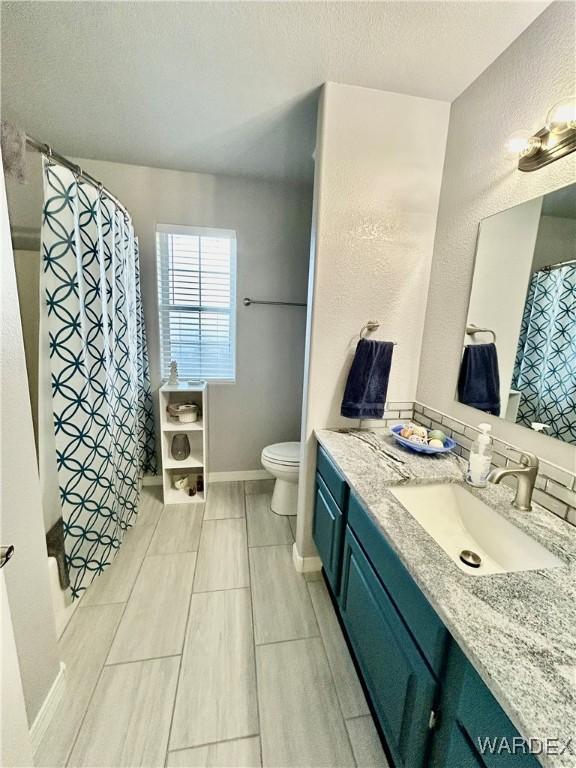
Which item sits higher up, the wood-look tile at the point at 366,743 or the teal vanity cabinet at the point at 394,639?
the teal vanity cabinet at the point at 394,639

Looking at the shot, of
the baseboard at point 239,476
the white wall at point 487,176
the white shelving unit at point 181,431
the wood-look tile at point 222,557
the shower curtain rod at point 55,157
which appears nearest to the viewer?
the white wall at point 487,176

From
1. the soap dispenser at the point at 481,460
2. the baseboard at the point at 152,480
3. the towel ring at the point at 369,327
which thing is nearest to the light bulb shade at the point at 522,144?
the towel ring at the point at 369,327

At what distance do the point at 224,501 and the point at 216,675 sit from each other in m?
1.22

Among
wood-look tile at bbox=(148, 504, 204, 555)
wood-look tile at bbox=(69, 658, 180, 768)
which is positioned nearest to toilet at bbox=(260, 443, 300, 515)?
wood-look tile at bbox=(148, 504, 204, 555)

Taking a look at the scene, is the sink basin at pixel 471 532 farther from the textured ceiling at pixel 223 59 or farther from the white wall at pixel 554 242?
the textured ceiling at pixel 223 59

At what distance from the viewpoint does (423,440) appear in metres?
→ 1.40

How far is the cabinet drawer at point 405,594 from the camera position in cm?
69

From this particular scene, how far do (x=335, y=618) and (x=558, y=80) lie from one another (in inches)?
90.7

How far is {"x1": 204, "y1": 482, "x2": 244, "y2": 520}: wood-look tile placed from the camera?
7.47 ft

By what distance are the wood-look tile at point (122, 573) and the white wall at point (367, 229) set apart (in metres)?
1.15

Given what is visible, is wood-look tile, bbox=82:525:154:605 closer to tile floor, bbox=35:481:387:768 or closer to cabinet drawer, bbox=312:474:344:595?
tile floor, bbox=35:481:387:768

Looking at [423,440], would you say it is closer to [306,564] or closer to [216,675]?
[306,564]

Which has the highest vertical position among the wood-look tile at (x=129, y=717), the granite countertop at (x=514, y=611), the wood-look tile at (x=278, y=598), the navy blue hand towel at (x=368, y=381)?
the navy blue hand towel at (x=368, y=381)

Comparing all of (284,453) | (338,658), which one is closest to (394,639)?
(338,658)
